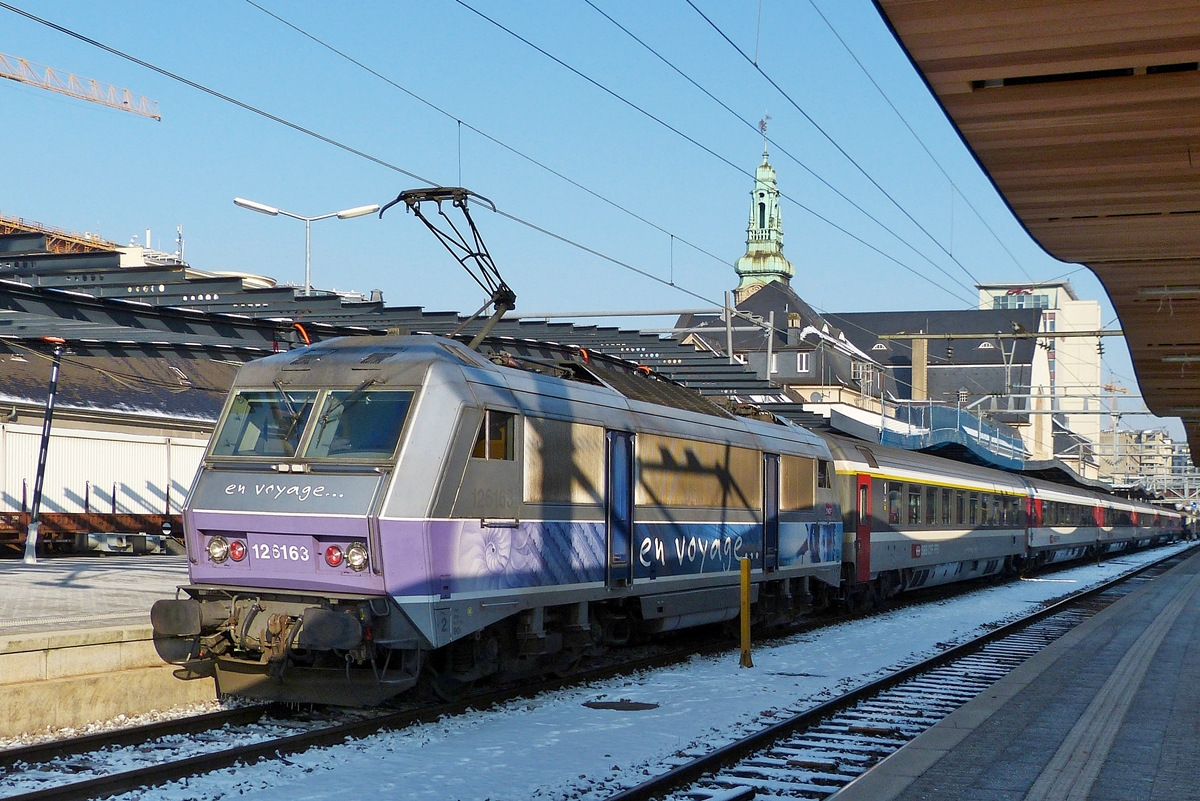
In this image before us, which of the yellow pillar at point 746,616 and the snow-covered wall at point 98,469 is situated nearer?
the yellow pillar at point 746,616

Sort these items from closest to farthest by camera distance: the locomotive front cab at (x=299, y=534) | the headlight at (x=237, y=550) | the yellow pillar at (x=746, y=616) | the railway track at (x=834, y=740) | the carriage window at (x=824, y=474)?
the railway track at (x=834, y=740), the locomotive front cab at (x=299, y=534), the headlight at (x=237, y=550), the yellow pillar at (x=746, y=616), the carriage window at (x=824, y=474)

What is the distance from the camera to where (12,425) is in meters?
28.3

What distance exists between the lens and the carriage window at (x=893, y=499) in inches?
973

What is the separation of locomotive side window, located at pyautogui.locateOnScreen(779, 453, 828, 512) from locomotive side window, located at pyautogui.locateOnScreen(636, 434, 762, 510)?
101cm

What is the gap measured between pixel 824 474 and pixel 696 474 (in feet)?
18.0

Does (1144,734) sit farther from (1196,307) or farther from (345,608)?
(1196,307)

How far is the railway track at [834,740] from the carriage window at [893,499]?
766 cm

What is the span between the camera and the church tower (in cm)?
Result: 13025

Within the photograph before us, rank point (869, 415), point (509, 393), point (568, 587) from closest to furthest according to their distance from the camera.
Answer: point (509, 393), point (568, 587), point (869, 415)

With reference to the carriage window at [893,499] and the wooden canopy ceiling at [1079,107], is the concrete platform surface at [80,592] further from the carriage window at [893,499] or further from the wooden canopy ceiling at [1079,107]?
the carriage window at [893,499]

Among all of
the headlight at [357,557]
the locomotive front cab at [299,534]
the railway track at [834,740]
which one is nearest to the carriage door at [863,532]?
the railway track at [834,740]

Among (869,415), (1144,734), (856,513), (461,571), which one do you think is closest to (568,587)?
(461,571)

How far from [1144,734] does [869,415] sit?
3252 inches

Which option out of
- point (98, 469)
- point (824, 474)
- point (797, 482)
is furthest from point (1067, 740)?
point (98, 469)
